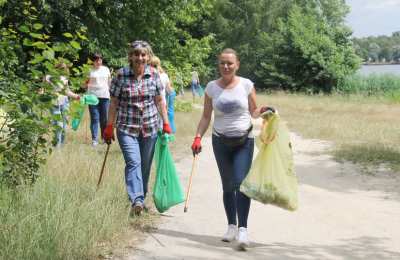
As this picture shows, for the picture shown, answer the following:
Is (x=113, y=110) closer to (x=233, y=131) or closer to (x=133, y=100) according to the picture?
(x=133, y=100)

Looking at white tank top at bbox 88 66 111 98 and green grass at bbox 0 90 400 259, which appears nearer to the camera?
green grass at bbox 0 90 400 259

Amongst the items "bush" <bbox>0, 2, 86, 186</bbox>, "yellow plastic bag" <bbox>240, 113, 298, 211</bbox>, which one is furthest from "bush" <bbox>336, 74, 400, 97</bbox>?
"bush" <bbox>0, 2, 86, 186</bbox>

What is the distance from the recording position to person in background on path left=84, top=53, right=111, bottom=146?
1136 cm

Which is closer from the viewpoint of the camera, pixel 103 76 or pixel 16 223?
pixel 16 223

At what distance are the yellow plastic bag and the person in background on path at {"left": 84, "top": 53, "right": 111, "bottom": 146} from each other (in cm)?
620

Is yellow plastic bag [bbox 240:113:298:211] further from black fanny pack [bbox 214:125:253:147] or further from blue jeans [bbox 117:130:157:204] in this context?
blue jeans [bbox 117:130:157:204]

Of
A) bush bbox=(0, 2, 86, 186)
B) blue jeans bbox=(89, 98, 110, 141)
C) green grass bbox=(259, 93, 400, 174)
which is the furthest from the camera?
blue jeans bbox=(89, 98, 110, 141)

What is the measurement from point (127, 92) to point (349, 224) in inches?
107

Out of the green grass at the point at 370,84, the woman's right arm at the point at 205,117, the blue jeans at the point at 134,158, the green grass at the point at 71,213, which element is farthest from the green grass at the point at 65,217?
the green grass at the point at 370,84

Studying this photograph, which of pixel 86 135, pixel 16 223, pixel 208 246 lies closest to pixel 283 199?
pixel 208 246

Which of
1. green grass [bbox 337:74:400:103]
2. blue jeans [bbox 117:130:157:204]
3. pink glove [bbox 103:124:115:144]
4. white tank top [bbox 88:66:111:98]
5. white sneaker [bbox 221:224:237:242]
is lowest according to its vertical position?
green grass [bbox 337:74:400:103]

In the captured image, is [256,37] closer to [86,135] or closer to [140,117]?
[86,135]

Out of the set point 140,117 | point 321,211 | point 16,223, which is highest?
point 140,117

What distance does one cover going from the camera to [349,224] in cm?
655
